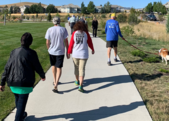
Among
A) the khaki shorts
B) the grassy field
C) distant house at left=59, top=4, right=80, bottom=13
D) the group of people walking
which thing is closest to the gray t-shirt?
the group of people walking

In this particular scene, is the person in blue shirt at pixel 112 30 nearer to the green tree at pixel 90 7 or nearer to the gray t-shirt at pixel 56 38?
the gray t-shirt at pixel 56 38

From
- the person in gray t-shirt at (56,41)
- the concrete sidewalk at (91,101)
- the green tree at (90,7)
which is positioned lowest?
the concrete sidewalk at (91,101)

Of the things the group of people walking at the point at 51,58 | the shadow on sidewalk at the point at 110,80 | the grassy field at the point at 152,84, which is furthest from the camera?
the shadow on sidewalk at the point at 110,80

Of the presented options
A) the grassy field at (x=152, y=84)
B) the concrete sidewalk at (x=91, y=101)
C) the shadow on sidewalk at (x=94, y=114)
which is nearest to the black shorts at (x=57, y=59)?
the concrete sidewalk at (x=91, y=101)

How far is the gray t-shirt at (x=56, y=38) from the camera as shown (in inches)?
165

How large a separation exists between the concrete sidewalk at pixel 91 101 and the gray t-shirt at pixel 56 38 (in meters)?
1.02

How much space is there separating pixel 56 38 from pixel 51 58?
0.51m

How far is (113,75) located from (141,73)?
3.12 feet

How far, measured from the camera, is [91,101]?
409 centimetres

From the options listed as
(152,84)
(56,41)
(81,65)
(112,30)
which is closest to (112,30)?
(112,30)

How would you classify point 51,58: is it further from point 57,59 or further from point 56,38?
point 56,38

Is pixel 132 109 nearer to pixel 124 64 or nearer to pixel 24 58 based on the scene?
pixel 24 58

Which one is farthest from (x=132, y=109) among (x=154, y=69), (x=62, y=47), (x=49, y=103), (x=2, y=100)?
(x=154, y=69)

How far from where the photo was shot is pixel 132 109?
376cm
